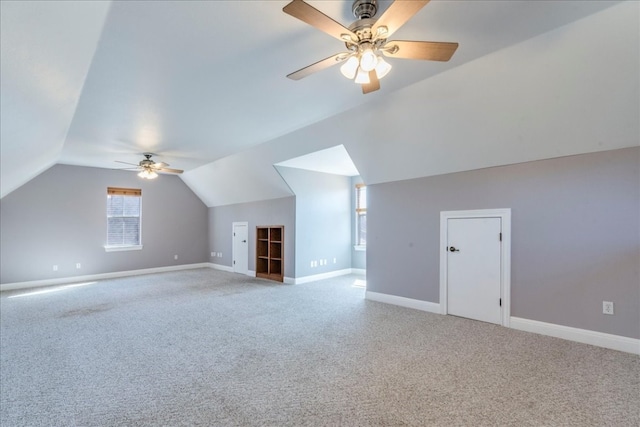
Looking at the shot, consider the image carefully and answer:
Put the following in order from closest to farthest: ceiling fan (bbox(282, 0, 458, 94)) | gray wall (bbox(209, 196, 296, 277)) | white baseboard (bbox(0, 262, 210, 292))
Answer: ceiling fan (bbox(282, 0, 458, 94)) → white baseboard (bbox(0, 262, 210, 292)) → gray wall (bbox(209, 196, 296, 277))

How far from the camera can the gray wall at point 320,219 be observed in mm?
6859

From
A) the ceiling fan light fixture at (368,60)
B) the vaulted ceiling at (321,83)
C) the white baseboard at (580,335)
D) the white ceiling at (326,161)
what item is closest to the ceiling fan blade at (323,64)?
the ceiling fan light fixture at (368,60)

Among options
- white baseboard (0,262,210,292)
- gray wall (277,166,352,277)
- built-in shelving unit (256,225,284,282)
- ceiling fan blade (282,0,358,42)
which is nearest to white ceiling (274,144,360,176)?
gray wall (277,166,352,277)

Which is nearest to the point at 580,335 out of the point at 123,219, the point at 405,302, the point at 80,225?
the point at 405,302

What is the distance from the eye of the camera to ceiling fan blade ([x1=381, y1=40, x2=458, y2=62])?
1987mm

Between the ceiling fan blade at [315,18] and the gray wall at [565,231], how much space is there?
9.63 feet

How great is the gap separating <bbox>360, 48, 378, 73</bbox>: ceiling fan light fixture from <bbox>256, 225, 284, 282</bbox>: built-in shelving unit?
5.36 meters

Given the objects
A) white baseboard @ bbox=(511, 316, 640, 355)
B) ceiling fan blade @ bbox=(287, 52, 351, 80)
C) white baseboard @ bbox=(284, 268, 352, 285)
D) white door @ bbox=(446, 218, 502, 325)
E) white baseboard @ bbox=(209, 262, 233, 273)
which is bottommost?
white baseboard @ bbox=(209, 262, 233, 273)

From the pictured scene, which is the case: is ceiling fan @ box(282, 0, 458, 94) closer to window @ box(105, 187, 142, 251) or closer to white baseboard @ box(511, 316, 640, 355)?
white baseboard @ box(511, 316, 640, 355)

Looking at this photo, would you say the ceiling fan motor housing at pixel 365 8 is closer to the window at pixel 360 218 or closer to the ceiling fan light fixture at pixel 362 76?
the ceiling fan light fixture at pixel 362 76

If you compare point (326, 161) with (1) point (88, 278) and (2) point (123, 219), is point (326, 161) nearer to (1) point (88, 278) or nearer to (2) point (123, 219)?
(2) point (123, 219)

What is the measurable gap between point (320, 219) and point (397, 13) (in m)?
5.74

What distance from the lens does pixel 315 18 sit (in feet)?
5.69

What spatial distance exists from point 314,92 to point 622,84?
9.20 ft
